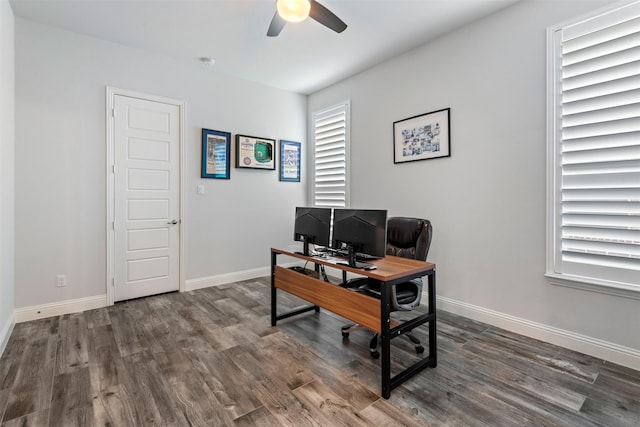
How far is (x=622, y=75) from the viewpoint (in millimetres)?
2094

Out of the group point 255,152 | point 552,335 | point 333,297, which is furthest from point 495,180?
point 255,152

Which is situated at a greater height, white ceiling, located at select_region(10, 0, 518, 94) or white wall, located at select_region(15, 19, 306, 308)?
white ceiling, located at select_region(10, 0, 518, 94)

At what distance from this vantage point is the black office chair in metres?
2.22

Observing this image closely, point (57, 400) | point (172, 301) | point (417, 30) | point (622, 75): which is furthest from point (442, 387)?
point (417, 30)

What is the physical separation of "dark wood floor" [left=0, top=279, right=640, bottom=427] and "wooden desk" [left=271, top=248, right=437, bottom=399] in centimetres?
13

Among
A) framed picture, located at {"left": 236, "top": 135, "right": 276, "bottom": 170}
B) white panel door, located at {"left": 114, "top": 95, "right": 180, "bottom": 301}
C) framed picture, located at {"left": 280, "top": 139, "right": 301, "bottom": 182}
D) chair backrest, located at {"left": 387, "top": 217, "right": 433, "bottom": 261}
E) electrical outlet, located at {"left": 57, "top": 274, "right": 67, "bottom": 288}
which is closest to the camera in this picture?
chair backrest, located at {"left": 387, "top": 217, "right": 433, "bottom": 261}

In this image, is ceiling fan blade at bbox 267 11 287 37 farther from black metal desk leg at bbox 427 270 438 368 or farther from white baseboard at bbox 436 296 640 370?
white baseboard at bbox 436 296 640 370

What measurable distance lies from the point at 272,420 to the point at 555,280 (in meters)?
2.38

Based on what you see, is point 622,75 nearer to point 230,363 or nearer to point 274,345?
point 274,345

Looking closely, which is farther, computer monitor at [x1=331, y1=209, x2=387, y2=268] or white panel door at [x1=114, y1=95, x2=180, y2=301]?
white panel door at [x1=114, y1=95, x2=180, y2=301]

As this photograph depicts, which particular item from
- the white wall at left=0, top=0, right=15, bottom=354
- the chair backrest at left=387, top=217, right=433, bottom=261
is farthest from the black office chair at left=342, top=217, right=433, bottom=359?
the white wall at left=0, top=0, right=15, bottom=354

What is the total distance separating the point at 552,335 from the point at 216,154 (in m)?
4.07

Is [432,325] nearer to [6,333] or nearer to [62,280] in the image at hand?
[6,333]

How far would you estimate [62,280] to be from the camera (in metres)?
3.08
